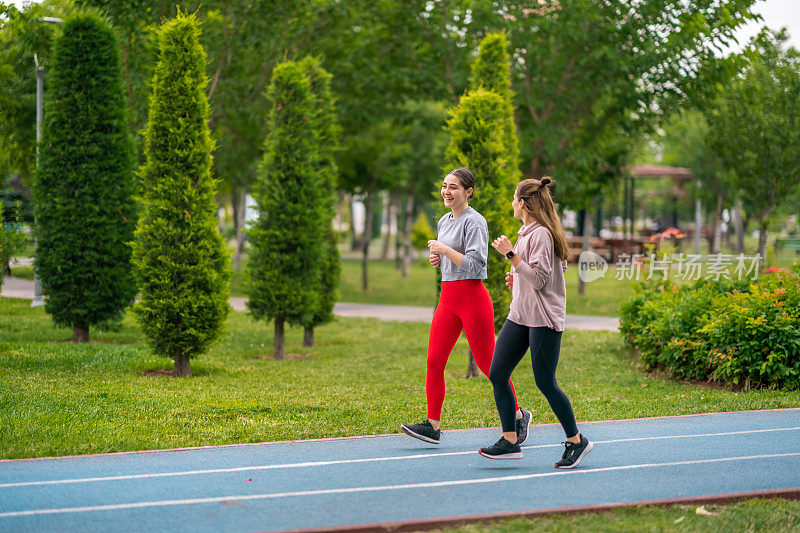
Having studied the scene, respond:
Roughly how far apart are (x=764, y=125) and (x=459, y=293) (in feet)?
48.4

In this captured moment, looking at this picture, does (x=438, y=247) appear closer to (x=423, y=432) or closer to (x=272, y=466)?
(x=423, y=432)

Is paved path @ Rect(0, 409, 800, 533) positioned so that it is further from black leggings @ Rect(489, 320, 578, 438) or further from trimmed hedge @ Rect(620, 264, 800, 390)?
trimmed hedge @ Rect(620, 264, 800, 390)

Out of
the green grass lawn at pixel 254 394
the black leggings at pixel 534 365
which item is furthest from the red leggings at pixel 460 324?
the green grass lawn at pixel 254 394

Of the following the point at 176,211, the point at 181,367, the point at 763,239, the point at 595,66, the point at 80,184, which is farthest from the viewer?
the point at 763,239

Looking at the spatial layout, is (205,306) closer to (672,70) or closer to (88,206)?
(88,206)

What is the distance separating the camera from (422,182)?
37312mm

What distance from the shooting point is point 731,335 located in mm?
9258

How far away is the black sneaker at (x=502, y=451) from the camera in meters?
5.92

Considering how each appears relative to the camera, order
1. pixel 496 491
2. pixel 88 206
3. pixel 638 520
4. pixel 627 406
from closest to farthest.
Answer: pixel 638 520 → pixel 496 491 → pixel 627 406 → pixel 88 206

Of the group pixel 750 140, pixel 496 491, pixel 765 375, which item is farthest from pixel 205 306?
pixel 750 140

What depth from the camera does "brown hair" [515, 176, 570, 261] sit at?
5.71m

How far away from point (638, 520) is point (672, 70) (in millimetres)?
14914

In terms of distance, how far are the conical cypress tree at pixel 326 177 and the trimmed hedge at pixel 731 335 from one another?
503 centimetres

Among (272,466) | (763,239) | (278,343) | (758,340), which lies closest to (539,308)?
(272,466)
